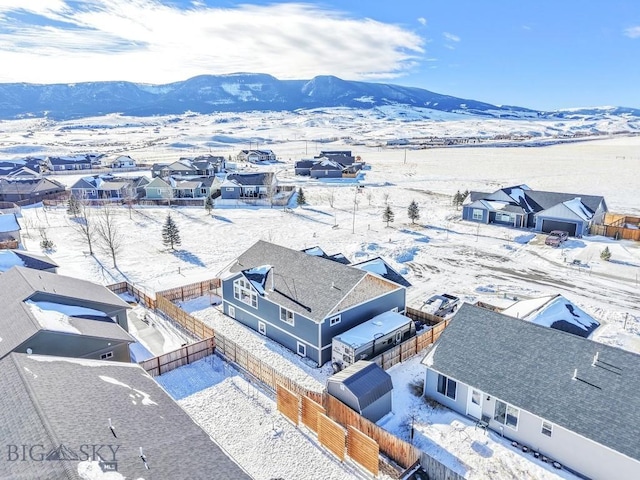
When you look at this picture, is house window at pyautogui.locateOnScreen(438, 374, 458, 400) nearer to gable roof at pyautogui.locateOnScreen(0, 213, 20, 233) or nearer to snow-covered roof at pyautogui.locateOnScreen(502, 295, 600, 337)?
snow-covered roof at pyautogui.locateOnScreen(502, 295, 600, 337)

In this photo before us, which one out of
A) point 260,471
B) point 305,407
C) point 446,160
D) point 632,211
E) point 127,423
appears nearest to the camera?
point 127,423

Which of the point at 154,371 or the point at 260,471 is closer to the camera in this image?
the point at 260,471

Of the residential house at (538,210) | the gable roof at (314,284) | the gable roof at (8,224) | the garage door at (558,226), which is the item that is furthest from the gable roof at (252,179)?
the gable roof at (314,284)

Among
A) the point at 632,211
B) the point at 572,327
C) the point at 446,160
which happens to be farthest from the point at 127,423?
the point at 446,160

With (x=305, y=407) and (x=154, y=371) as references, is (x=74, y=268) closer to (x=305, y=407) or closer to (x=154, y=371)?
(x=154, y=371)

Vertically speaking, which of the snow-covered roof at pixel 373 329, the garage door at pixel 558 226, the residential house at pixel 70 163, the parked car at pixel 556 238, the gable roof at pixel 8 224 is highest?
the residential house at pixel 70 163

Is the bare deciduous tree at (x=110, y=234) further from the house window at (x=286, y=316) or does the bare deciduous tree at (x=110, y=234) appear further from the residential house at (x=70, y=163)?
the residential house at (x=70, y=163)
